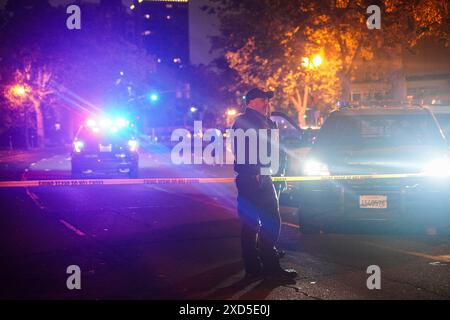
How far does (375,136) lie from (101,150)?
36.1 ft

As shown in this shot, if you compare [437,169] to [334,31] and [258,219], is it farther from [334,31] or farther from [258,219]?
Answer: [334,31]

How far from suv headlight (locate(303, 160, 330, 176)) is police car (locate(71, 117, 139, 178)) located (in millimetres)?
11355

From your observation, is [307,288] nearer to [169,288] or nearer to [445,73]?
[169,288]

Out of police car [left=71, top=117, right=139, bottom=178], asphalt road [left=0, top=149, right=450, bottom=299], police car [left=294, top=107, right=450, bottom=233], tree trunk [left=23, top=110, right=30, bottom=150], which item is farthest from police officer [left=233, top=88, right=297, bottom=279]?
tree trunk [left=23, top=110, right=30, bottom=150]

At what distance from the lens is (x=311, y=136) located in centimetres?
1122

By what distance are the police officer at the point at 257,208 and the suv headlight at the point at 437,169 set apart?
2.81 metres

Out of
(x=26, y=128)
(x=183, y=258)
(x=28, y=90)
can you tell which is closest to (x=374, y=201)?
(x=183, y=258)

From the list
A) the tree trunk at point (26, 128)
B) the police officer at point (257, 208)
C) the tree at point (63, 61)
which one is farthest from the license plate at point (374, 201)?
the tree trunk at point (26, 128)

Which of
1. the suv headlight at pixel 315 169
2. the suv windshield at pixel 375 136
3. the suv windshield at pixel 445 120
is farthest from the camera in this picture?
the suv windshield at pixel 445 120

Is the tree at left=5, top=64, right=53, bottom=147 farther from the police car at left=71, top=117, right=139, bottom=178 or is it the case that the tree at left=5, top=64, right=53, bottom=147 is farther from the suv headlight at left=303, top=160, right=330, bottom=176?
the suv headlight at left=303, top=160, right=330, bottom=176

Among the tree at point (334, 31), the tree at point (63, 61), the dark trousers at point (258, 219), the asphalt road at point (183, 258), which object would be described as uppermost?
the tree at point (63, 61)

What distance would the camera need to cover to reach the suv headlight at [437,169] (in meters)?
8.80

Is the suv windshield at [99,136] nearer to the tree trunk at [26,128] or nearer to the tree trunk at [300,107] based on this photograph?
the tree trunk at [300,107]

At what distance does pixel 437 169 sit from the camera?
29.0 ft
